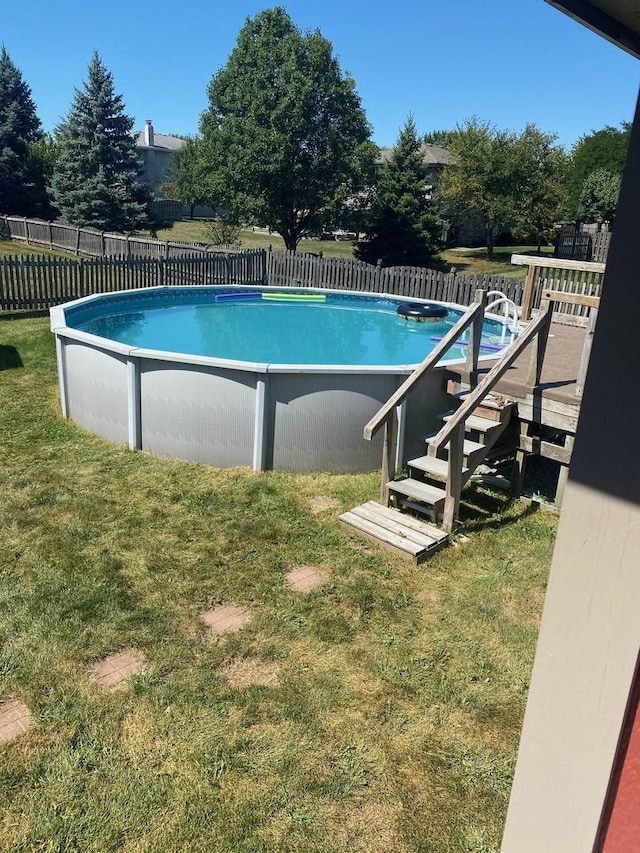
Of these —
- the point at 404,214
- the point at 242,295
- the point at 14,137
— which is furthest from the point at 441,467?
the point at 14,137

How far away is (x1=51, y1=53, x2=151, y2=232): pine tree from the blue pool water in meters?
14.8

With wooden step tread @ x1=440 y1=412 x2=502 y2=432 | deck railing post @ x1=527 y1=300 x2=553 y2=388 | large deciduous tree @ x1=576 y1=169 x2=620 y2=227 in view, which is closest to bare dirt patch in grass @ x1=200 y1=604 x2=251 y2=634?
wooden step tread @ x1=440 y1=412 x2=502 y2=432

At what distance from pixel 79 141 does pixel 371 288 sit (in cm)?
1836

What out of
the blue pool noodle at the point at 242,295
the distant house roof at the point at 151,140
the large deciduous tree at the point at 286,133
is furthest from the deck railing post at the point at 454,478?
the distant house roof at the point at 151,140

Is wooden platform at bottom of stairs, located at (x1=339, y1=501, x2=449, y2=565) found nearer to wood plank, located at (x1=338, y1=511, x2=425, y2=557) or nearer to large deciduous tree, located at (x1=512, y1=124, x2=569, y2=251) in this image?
wood plank, located at (x1=338, y1=511, x2=425, y2=557)

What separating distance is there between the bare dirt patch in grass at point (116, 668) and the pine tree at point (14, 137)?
32537mm

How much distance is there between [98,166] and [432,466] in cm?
2702

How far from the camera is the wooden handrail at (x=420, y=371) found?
5422 millimetres

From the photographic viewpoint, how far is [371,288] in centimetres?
1623

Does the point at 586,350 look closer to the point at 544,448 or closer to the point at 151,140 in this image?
the point at 544,448

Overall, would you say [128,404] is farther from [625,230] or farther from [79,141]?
[79,141]

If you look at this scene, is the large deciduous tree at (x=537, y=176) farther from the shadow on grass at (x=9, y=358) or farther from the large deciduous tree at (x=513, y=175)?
the shadow on grass at (x=9, y=358)

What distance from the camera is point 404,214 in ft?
81.4

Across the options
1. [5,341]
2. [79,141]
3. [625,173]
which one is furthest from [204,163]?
[625,173]
